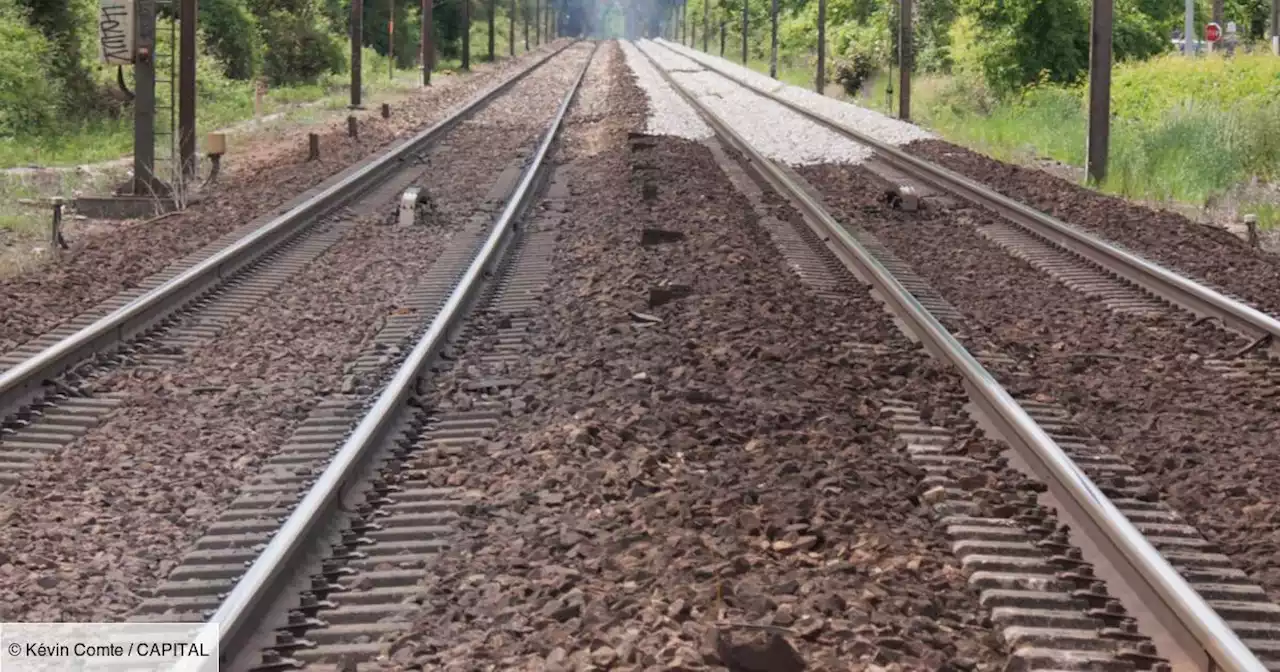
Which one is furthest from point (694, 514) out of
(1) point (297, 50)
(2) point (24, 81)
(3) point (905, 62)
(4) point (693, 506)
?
(1) point (297, 50)

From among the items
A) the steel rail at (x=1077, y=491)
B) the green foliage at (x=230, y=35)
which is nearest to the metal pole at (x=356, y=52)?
the green foliage at (x=230, y=35)

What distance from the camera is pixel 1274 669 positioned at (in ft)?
14.4

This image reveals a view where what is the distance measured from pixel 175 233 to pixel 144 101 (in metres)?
3.62

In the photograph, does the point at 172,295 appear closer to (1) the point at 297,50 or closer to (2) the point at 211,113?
(2) the point at 211,113

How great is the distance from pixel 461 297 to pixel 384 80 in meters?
36.8

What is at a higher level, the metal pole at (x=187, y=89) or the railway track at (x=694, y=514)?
the metal pole at (x=187, y=89)

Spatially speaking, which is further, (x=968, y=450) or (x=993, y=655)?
(x=968, y=450)

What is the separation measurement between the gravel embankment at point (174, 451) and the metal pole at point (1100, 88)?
10.1 meters

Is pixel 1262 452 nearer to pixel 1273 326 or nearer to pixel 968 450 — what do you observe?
pixel 968 450

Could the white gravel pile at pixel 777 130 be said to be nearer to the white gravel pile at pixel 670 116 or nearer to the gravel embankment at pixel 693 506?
the white gravel pile at pixel 670 116

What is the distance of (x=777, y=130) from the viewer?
2762 cm

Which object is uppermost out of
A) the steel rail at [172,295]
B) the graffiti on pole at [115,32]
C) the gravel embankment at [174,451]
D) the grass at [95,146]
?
the graffiti on pole at [115,32]

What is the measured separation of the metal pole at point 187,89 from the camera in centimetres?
1673

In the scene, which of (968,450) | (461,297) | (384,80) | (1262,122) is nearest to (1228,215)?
(1262,122)
